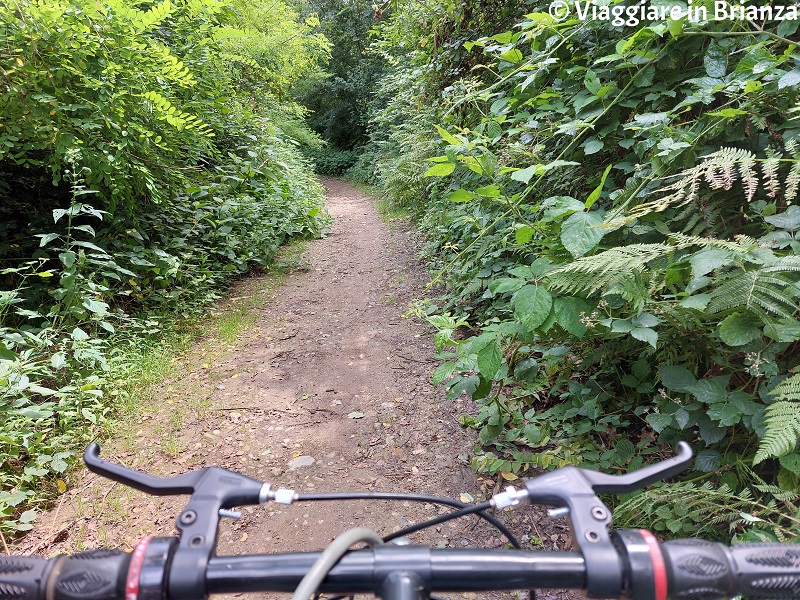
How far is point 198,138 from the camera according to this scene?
4.61 meters

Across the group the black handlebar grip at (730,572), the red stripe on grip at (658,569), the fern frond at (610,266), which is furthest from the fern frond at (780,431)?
the red stripe on grip at (658,569)

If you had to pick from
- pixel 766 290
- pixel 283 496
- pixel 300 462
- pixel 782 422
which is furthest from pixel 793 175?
pixel 300 462

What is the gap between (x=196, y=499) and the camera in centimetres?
73

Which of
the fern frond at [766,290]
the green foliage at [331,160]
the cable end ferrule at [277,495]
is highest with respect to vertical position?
the cable end ferrule at [277,495]

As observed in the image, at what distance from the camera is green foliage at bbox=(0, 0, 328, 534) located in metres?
2.70

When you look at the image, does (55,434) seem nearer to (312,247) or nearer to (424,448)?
(424,448)

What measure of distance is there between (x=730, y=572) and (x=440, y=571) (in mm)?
449

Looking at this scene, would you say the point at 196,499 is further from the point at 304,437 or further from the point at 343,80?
the point at 343,80

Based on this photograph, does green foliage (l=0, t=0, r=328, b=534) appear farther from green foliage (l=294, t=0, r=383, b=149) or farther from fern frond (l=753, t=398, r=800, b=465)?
green foliage (l=294, t=0, r=383, b=149)

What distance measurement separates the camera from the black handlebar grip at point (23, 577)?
2.08 feet

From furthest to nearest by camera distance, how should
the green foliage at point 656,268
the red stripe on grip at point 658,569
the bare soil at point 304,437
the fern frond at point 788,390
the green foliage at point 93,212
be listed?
the green foliage at point 93,212
the bare soil at point 304,437
the green foliage at point 656,268
the fern frond at point 788,390
the red stripe on grip at point 658,569

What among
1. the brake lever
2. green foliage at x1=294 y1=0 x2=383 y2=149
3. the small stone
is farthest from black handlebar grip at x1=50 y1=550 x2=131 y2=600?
green foliage at x1=294 y1=0 x2=383 y2=149

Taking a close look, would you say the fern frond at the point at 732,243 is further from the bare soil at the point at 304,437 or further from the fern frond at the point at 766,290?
the bare soil at the point at 304,437

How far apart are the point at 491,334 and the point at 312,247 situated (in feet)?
19.1
